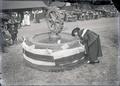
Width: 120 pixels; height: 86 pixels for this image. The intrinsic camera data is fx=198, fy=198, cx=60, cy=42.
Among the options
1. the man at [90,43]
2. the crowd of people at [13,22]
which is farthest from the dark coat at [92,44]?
the crowd of people at [13,22]

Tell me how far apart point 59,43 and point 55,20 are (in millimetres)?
104

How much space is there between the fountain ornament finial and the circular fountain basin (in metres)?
0.06

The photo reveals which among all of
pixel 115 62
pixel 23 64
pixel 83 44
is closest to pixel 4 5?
pixel 23 64

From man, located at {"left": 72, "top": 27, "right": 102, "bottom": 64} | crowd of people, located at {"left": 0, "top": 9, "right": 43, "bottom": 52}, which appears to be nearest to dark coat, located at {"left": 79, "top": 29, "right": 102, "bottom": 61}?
man, located at {"left": 72, "top": 27, "right": 102, "bottom": 64}

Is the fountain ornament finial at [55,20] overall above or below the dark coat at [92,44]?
above

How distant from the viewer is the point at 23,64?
32.8 inches

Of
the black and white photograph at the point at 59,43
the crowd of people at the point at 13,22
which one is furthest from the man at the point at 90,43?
the crowd of people at the point at 13,22

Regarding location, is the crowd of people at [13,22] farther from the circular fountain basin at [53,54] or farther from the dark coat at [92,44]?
the dark coat at [92,44]

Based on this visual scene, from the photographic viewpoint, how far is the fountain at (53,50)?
82 centimetres

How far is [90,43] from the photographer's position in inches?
33.6

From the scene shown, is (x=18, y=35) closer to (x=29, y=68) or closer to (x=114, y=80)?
(x=29, y=68)

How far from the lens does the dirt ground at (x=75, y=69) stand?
2.57ft

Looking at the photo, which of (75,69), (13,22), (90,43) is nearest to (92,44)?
(90,43)

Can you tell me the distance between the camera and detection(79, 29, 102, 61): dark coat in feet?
2.78
